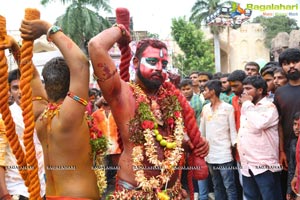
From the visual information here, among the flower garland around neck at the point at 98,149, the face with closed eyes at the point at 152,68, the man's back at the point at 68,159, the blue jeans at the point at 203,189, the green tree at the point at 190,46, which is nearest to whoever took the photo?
the man's back at the point at 68,159

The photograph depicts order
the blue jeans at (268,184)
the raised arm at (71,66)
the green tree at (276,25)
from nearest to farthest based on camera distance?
the raised arm at (71,66) → the blue jeans at (268,184) → the green tree at (276,25)

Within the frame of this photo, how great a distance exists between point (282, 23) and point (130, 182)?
46548 millimetres

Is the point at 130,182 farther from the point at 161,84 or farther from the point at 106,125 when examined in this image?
the point at 106,125

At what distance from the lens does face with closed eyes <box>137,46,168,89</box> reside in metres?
3.02

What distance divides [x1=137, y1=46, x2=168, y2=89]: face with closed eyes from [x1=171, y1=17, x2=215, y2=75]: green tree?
106ft

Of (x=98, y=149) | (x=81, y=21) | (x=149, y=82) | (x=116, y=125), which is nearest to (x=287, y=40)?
(x=81, y=21)

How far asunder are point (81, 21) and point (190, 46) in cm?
1218

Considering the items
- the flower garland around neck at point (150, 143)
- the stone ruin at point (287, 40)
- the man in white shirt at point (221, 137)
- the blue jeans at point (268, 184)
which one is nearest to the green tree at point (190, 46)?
the stone ruin at point (287, 40)

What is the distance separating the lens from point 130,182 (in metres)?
2.86

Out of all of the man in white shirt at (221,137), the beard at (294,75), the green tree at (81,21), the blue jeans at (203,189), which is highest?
the green tree at (81,21)

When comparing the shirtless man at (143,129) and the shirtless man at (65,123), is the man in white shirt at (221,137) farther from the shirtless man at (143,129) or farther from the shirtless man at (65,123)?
the shirtless man at (65,123)

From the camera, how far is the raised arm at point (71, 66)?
2.35m

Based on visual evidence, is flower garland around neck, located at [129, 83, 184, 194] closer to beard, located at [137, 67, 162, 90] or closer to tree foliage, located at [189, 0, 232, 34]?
beard, located at [137, 67, 162, 90]

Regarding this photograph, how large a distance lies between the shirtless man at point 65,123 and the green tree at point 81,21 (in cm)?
2407
